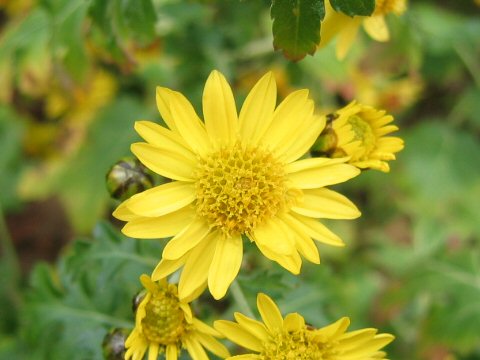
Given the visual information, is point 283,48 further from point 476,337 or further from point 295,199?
point 476,337

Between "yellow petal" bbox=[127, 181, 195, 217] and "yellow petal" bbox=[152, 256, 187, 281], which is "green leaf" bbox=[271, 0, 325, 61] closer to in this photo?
"yellow petal" bbox=[127, 181, 195, 217]

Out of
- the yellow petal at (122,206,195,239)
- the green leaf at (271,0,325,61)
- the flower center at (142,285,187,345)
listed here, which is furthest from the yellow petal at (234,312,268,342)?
the green leaf at (271,0,325,61)

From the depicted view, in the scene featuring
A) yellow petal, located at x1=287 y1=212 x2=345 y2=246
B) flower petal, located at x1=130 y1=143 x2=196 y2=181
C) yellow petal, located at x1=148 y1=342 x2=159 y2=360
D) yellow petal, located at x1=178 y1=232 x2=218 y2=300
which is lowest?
yellow petal, located at x1=148 y1=342 x2=159 y2=360

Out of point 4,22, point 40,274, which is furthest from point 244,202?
point 4,22

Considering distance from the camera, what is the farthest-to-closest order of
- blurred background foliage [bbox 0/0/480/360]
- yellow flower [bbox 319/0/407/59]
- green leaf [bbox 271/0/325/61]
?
blurred background foliage [bbox 0/0/480/360] → yellow flower [bbox 319/0/407/59] → green leaf [bbox 271/0/325/61]

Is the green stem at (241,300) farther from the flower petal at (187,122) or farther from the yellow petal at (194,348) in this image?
the flower petal at (187,122)

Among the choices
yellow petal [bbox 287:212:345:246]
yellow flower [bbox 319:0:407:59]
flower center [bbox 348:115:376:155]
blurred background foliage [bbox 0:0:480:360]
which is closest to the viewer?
yellow petal [bbox 287:212:345:246]

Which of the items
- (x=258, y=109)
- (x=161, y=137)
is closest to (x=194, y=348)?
(x=161, y=137)
